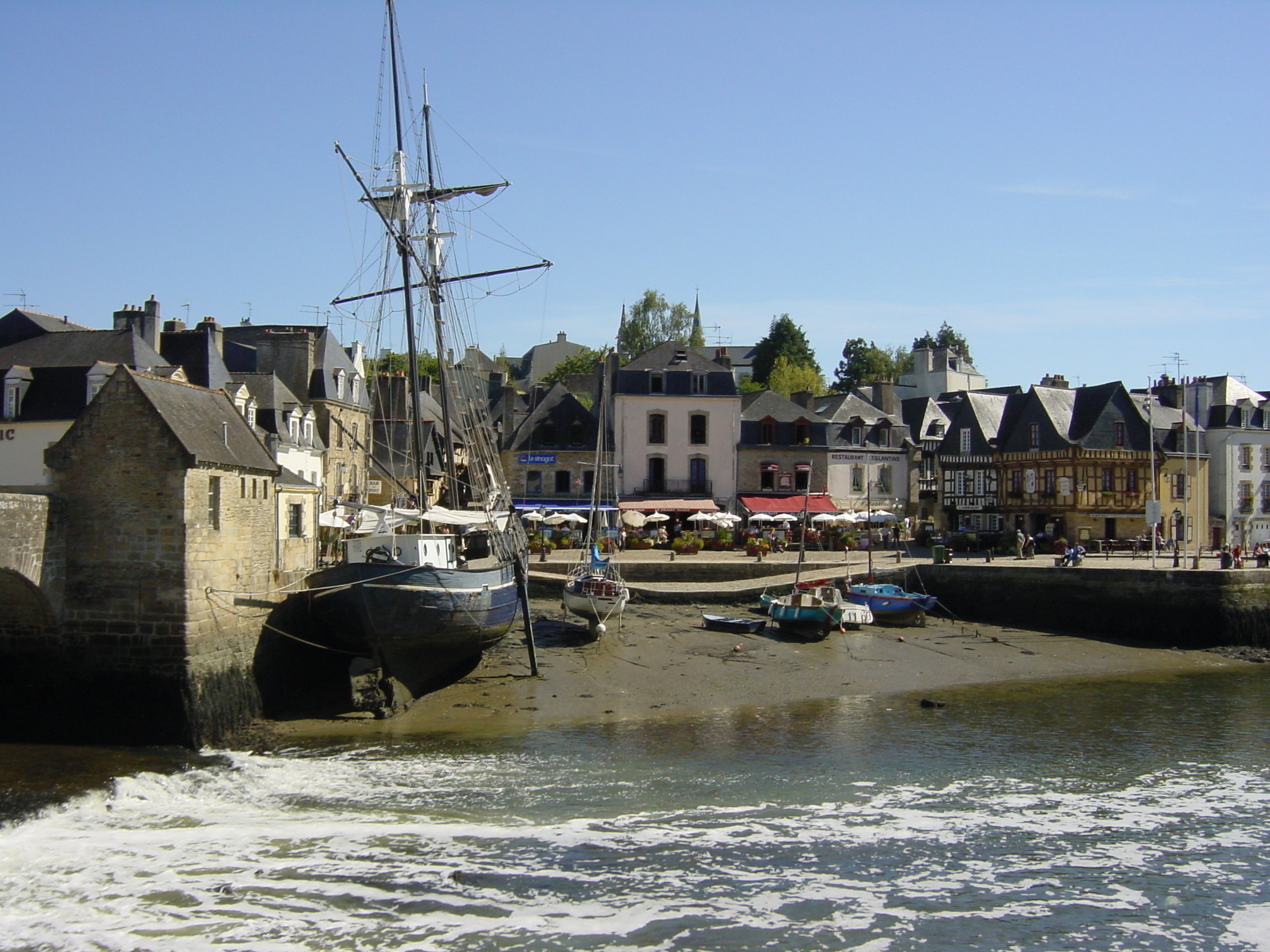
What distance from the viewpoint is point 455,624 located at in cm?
2305

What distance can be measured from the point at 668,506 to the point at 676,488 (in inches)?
95.0

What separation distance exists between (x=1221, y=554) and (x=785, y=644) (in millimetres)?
18734

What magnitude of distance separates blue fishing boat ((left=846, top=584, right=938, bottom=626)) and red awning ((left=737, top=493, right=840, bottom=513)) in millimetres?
12691

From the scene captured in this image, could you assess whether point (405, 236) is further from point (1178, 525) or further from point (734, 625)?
point (1178, 525)

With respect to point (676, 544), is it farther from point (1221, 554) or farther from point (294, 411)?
point (1221, 554)

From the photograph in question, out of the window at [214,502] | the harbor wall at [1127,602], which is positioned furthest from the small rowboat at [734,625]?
the window at [214,502]

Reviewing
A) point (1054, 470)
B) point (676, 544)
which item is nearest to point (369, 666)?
point (676, 544)

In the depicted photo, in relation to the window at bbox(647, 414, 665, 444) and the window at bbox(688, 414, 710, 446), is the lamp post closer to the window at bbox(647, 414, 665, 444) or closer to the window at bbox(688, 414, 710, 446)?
the window at bbox(688, 414, 710, 446)

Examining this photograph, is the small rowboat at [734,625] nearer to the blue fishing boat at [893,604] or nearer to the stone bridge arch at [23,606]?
the blue fishing boat at [893,604]

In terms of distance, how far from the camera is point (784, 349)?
7931 cm

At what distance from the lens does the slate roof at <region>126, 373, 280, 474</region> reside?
18.4 meters

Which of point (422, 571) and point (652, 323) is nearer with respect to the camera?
point (422, 571)

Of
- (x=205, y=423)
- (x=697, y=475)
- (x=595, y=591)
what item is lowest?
(x=595, y=591)

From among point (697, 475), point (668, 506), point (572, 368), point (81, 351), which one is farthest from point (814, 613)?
point (572, 368)
